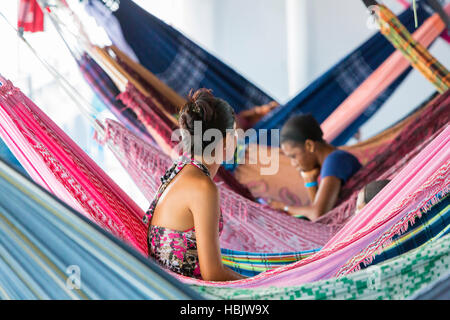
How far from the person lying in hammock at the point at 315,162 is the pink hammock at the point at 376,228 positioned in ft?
3.10

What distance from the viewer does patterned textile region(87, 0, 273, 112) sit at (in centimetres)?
266

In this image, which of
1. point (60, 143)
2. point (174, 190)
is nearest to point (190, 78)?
point (60, 143)

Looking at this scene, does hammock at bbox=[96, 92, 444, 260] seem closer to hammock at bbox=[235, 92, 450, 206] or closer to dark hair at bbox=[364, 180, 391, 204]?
dark hair at bbox=[364, 180, 391, 204]

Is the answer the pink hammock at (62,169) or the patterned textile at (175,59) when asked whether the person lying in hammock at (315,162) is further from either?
the pink hammock at (62,169)

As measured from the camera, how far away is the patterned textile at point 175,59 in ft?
8.72

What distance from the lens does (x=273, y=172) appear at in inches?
117

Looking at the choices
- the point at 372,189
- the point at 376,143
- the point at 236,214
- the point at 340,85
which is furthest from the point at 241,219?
the point at 376,143

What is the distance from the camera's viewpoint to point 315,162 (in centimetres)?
258

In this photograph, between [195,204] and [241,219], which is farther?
[241,219]

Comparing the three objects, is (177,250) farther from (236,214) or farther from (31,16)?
(31,16)

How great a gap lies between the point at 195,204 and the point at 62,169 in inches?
14.8

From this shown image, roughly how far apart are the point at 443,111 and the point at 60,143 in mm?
1526

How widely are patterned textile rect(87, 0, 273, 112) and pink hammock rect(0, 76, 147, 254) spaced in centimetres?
125
